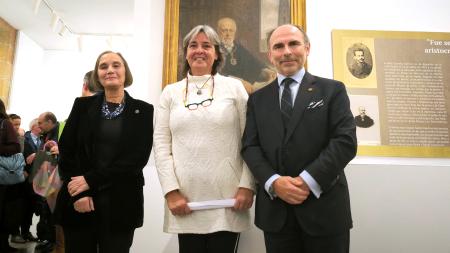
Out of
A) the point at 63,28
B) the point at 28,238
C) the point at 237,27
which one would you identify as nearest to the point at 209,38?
the point at 237,27

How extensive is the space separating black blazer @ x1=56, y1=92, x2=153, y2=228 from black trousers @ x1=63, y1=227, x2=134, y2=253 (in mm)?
45

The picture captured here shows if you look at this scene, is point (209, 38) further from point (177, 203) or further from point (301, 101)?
point (177, 203)

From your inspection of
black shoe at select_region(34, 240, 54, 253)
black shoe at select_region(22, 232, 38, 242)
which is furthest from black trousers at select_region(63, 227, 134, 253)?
black shoe at select_region(22, 232, 38, 242)

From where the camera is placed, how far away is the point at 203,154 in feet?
6.15

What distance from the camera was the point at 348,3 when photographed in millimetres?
3613

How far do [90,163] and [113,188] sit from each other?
213 millimetres

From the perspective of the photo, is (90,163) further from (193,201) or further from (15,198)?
(15,198)

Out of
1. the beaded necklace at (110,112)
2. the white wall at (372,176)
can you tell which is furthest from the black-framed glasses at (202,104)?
the white wall at (372,176)

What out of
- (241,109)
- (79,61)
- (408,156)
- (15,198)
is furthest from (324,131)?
(79,61)

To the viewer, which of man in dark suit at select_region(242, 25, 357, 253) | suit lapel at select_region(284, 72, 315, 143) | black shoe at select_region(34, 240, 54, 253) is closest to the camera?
man in dark suit at select_region(242, 25, 357, 253)

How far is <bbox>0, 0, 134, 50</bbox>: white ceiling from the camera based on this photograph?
21.9 feet

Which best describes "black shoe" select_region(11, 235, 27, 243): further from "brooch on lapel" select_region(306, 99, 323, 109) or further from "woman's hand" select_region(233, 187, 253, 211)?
"brooch on lapel" select_region(306, 99, 323, 109)

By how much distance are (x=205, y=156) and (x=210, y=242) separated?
17.7 inches

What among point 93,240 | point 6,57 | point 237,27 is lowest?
point 93,240
